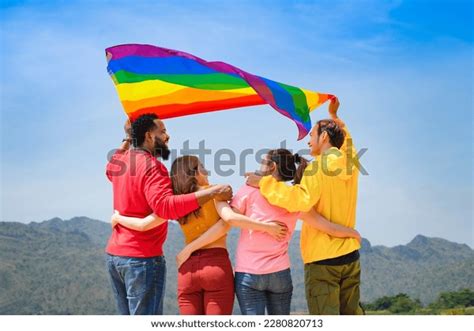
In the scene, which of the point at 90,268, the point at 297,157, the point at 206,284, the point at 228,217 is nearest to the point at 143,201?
the point at 228,217

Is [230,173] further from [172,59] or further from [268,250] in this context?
[268,250]

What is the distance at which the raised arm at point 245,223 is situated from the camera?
14.9ft

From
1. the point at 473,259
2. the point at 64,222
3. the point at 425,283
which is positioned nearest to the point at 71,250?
the point at 64,222

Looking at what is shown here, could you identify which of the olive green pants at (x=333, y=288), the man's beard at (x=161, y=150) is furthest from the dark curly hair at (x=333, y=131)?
the man's beard at (x=161, y=150)

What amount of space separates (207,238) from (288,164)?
2.96 feet

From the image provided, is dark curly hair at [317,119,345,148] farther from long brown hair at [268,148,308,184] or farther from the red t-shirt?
the red t-shirt

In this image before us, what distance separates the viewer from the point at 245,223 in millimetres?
4586

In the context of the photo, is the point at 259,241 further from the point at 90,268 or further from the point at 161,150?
the point at 90,268

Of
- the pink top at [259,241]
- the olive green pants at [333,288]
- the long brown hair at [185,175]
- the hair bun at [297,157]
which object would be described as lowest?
the olive green pants at [333,288]

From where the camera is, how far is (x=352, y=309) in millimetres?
4938

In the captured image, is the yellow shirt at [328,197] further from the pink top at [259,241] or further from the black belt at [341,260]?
the pink top at [259,241]

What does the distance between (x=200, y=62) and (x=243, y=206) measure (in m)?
2.21

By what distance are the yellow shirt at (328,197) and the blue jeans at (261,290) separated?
443 millimetres

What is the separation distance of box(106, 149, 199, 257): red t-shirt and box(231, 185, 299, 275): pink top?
0.47 meters
